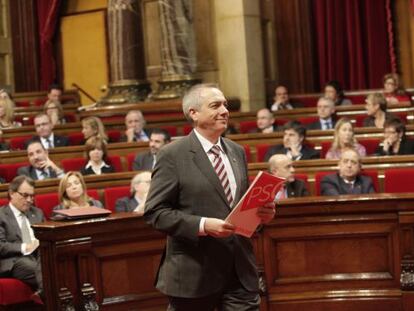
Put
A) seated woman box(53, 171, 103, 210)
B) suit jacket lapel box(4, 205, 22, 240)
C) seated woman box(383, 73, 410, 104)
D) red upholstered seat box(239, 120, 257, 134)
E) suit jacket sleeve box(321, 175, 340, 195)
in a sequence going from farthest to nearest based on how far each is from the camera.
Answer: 1. seated woman box(383, 73, 410, 104)
2. red upholstered seat box(239, 120, 257, 134)
3. suit jacket sleeve box(321, 175, 340, 195)
4. seated woman box(53, 171, 103, 210)
5. suit jacket lapel box(4, 205, 22, 240)

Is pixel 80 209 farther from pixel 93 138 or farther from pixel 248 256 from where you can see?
pixel 93 138

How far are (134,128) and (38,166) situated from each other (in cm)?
174

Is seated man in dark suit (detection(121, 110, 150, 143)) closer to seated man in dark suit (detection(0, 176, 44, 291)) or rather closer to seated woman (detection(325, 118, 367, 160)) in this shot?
seated woman (detection(325, 118, 367, 160))

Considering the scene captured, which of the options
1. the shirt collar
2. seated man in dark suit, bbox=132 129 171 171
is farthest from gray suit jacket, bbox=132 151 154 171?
the shirt collar

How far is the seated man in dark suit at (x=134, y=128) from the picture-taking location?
8.38 meters

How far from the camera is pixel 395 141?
705 cm

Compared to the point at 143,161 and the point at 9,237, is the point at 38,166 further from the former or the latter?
the point at 9,237

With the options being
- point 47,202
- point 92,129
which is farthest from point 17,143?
point 47,202

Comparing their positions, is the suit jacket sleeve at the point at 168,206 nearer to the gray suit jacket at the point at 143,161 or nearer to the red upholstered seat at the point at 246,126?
the gray suit jacket at the point at 143,161

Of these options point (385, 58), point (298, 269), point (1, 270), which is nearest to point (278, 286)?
point (298, 269)

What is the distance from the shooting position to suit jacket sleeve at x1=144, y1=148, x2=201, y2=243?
125 inches

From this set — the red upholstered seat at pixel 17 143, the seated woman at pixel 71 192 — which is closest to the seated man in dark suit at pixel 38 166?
the seated woman at pixel 71 192

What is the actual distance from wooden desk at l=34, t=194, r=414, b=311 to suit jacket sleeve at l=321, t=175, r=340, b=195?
104 centimetres

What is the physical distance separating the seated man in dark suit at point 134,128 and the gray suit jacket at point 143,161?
114cm
